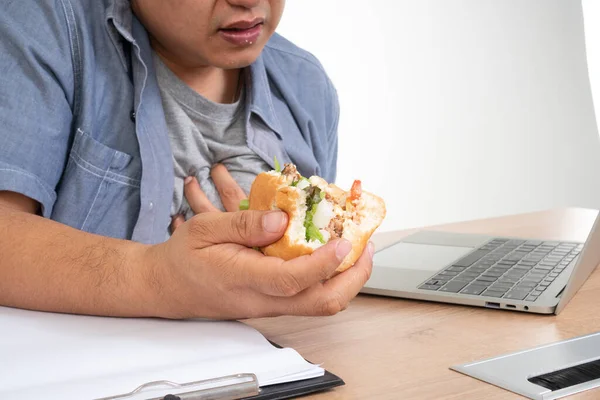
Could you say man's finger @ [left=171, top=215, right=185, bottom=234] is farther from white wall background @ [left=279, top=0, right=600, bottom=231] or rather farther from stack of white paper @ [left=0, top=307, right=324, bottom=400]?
white wall background @ [left=279, top=0, right=600, bottom=231]

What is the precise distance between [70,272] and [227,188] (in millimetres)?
446

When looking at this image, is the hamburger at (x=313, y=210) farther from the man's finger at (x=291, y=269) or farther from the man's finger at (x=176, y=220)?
the man's finger at (x=176, y=220)

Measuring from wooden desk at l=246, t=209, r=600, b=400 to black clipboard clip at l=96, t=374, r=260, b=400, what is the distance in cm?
7

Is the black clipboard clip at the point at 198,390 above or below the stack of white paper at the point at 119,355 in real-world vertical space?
below

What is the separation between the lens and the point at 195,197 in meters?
1.25

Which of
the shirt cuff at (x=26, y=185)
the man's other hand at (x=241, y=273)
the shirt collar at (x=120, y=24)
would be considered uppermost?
the shirt collar at (x=120, y=24)

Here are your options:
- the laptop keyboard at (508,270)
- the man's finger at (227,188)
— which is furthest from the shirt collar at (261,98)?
the laptop keyboard at (508,270)

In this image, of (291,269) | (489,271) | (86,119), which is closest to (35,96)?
(86,119)

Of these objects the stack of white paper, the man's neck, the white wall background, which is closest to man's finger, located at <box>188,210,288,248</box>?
the stack of white paper

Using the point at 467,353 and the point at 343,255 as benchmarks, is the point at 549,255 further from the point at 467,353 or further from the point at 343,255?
the point at 343,255

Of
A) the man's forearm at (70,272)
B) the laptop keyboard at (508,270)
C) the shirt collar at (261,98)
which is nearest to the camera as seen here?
the man's forearm at (70,272)

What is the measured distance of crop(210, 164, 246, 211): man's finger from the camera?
1.26 metres

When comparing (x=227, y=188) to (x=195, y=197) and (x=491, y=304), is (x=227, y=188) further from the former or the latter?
(x=491, y=304)

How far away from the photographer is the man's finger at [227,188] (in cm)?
126
